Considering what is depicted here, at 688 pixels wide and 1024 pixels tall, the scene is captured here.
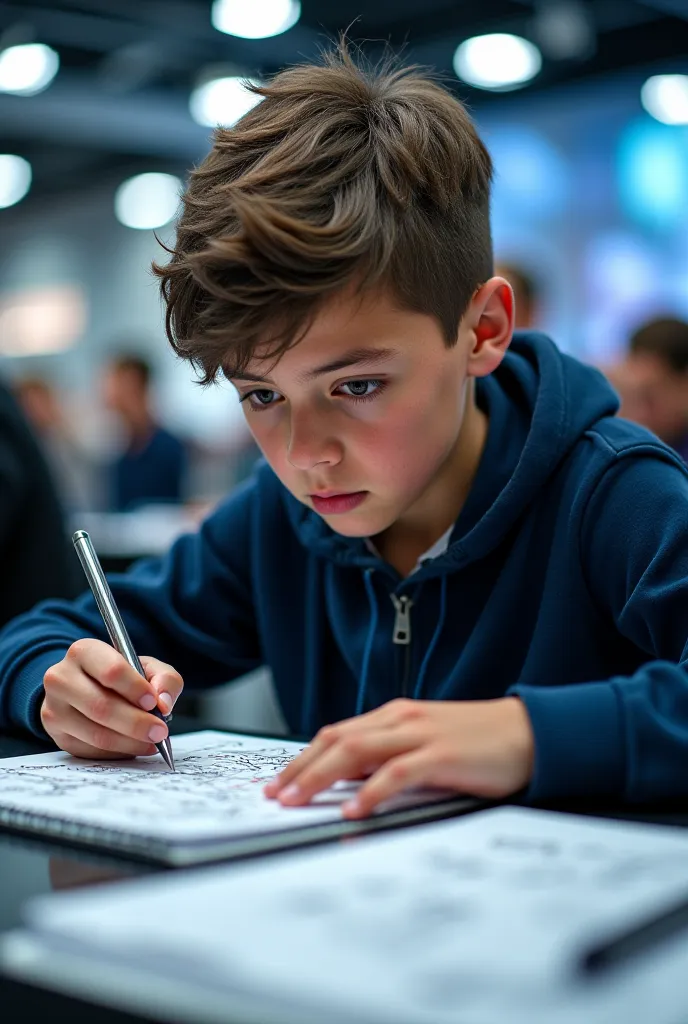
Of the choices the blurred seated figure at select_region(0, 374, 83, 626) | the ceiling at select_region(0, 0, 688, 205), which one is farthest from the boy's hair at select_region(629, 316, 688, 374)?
the blurred seated figure at select_region(0, 374, 83, 626)

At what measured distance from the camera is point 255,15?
392cm

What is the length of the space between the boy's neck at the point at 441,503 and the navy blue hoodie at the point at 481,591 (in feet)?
0.08

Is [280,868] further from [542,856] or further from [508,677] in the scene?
[508,677]

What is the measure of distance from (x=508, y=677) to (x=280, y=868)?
0.55 m

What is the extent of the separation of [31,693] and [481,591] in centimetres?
38

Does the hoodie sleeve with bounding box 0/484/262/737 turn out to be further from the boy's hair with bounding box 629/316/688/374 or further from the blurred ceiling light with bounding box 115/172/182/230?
the blurred ceiling light with bounding box 115/172/182/230

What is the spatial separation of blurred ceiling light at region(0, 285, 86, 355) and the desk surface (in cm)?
830

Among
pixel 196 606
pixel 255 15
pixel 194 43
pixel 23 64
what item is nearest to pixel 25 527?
pixel 196 606

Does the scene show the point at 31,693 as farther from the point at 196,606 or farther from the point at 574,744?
the point at 574,744

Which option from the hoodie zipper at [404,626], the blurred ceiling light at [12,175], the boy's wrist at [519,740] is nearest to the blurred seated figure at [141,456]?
the blurred ceiling light at [12,175]

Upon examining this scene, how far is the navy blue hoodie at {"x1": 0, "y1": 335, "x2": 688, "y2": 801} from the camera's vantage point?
2.93 feet

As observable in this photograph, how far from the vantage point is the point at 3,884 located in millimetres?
542

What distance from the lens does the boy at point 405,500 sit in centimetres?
66

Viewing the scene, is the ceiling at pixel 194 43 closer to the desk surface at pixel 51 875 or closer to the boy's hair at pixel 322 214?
the boy's hair at pixel 322 214
